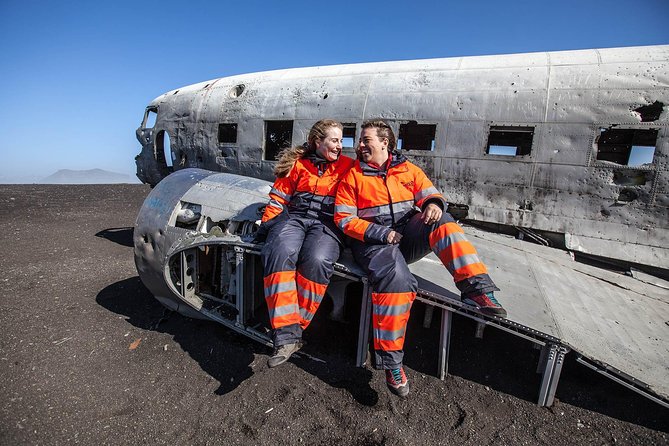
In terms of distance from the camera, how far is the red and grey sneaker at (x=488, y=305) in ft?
9.10

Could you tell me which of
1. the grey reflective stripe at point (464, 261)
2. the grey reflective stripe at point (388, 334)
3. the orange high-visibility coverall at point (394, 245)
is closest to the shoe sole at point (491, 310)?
the orange high-visibility coverall at point (394, 245)

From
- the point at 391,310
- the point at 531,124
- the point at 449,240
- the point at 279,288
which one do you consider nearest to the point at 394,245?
the point at 449,240

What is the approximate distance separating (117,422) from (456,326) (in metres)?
4.12

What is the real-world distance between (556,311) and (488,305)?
97cm

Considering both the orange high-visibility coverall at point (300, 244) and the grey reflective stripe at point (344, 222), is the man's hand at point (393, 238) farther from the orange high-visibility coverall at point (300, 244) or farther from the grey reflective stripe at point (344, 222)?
the orange high-visibility coverall at point (300, 244)

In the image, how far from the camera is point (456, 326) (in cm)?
454

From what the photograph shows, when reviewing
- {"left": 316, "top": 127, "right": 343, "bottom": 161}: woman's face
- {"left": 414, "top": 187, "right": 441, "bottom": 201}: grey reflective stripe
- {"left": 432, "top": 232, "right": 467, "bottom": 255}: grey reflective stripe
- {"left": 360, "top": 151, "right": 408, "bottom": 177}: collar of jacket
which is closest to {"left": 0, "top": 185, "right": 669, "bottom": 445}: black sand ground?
{"left": 432, "top": 232, "right": 467, "bottom": 255}: grey reflective stripe

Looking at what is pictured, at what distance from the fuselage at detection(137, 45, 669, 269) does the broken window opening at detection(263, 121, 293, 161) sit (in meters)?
0.04

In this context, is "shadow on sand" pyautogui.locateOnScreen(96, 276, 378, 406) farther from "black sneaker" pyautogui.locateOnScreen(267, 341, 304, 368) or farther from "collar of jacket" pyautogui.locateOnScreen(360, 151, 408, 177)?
"collar of jacket" pyautogui.locateOnScreen(360, 151, 408, 177)

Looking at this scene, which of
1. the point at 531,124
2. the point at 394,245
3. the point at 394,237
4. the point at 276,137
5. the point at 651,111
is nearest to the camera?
the point at 394,237

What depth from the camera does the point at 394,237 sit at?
9.93ft

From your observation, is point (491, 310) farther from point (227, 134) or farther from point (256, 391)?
point (227, 134)

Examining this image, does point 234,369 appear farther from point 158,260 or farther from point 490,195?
point 490,195

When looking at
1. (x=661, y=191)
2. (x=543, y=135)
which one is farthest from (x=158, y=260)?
(x=661, y=191)
